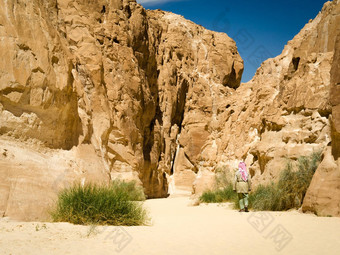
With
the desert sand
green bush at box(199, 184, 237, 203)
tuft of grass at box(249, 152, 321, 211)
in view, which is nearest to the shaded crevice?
green bush at box(199, 184, 237, 203)

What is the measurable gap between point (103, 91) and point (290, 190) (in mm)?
8118

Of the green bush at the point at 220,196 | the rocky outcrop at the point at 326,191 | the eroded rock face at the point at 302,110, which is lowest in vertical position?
the green bush at the point at 220,196

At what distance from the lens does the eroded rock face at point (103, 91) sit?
7672 millimetres

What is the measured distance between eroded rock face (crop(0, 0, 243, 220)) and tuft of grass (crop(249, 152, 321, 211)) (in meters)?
4.97

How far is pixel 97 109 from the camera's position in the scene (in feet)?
43.6

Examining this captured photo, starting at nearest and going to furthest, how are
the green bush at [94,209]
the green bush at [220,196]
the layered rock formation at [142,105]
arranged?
1. the green bush at [94,209]
2. the layered rock formation at [142,105]
3. the green bush at [220,196]

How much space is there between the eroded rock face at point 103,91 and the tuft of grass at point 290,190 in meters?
4.97

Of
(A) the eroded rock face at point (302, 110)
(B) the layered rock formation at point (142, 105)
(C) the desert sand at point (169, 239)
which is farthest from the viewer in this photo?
(A) the eroded rock face at point (302, 110)

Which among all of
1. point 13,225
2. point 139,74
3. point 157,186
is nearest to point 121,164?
point 157,186

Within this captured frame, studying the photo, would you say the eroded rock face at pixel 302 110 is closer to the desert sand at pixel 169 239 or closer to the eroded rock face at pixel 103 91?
the desert sand at pixel 169 239

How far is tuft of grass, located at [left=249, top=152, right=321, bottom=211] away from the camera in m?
10.1

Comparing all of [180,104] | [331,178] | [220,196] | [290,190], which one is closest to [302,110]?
[290,190]

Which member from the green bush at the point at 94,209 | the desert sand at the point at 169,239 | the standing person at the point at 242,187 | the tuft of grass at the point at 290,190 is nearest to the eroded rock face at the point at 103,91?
the green bush at the point at 94,209

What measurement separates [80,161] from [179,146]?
86.3 feet
